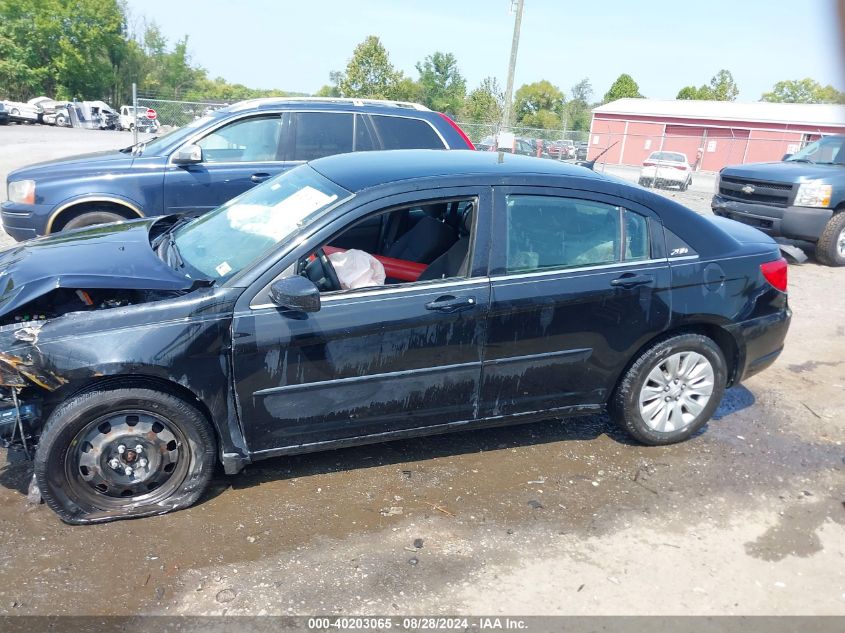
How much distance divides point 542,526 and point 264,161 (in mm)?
4961

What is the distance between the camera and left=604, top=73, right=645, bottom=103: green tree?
66.3 metres

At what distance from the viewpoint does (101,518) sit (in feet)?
10.7

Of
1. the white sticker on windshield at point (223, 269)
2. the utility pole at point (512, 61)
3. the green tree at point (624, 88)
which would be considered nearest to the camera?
the white sticker on windshield at point (223, 269)

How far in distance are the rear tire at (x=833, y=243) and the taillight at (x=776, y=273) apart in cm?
643

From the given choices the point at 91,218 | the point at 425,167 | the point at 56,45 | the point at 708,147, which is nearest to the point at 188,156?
the point at 91,218

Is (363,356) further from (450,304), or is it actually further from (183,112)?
(183,112)

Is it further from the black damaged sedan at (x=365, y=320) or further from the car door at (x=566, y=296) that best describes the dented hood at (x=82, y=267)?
the car door at (x=566, y=296)

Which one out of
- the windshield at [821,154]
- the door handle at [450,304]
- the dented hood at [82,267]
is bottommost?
the door handle at [450,304]

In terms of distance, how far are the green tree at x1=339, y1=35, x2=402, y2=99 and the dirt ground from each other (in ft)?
149

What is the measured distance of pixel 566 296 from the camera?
148 inches

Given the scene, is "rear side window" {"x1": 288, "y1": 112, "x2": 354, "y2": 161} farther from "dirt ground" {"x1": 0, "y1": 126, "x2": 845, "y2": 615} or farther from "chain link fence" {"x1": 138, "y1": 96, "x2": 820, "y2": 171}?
"chain link fence" {"x1": 138, "y1": 96, "x2": 820, "y2": 171}

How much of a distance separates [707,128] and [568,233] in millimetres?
41117

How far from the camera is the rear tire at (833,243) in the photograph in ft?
31.9

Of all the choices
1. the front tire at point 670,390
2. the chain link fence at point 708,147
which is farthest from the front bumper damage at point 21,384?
the chain link fence at point 708,147
